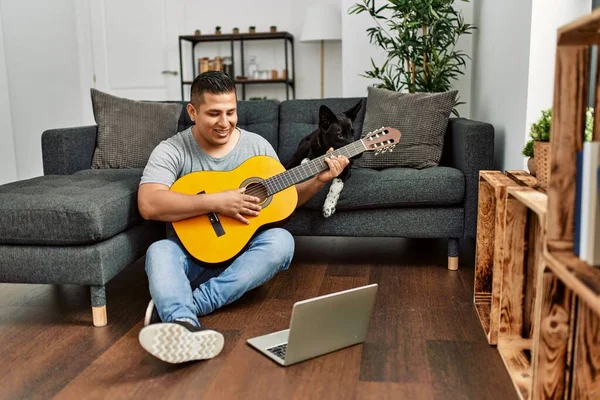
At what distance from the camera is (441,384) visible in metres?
1.55

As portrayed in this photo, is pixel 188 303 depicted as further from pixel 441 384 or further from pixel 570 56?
pixel 570 56

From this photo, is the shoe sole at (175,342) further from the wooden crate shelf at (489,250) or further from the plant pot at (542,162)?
the plant pot at (542,162)

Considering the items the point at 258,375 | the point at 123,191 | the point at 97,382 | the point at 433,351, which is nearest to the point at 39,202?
the point at 123,191

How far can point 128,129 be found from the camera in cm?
311

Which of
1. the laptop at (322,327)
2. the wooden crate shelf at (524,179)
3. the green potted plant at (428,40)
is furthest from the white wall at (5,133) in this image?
the wooden crate shelf at (524,179)

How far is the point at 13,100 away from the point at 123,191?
3.28m

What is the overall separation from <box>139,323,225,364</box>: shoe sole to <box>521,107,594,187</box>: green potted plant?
40.7 inches

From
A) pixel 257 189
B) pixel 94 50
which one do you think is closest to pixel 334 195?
pixel 257 189

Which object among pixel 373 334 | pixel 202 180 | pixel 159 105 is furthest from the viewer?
pixel 159 105

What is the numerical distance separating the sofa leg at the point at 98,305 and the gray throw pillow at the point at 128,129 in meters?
1.19

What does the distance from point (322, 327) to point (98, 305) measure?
0.81m

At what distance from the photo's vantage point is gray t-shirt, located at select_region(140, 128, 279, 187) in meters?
2.12

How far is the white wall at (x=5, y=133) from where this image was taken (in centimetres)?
466

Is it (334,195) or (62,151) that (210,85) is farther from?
(62,151)
